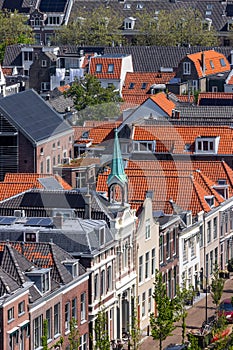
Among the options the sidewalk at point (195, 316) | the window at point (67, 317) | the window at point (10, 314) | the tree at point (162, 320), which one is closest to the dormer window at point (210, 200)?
the sidewalk at point (195, 316)

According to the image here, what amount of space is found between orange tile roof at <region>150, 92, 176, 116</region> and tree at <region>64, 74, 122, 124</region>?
3.09 meters

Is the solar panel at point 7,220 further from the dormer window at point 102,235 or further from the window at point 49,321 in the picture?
the window at point 49,321

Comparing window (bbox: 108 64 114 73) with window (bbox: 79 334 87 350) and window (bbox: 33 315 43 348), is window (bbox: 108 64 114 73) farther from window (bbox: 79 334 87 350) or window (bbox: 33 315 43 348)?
window (bbox: 33 315 43 348)

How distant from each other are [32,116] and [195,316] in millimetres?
26524

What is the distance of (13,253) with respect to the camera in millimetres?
78125

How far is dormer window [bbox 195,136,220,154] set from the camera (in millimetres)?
114812

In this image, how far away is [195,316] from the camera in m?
92.4

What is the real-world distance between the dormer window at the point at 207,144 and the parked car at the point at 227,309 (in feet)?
74.1

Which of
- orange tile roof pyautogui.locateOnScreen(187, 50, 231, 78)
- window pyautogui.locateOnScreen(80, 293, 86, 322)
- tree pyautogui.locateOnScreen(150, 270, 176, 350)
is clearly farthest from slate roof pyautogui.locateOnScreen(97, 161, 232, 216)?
orange tile roof pyautogui.locateOnScreen(187, 50, 231, 78)

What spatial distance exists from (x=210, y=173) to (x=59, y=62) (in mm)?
65282

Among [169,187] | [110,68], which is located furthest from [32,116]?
[110,68]

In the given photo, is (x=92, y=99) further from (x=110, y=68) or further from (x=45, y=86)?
(x=45, y=86)

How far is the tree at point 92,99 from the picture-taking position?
439ft

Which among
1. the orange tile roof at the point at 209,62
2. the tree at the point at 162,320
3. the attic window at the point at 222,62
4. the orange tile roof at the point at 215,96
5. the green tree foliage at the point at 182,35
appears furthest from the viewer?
the green tree foliage at the point at 182,35
